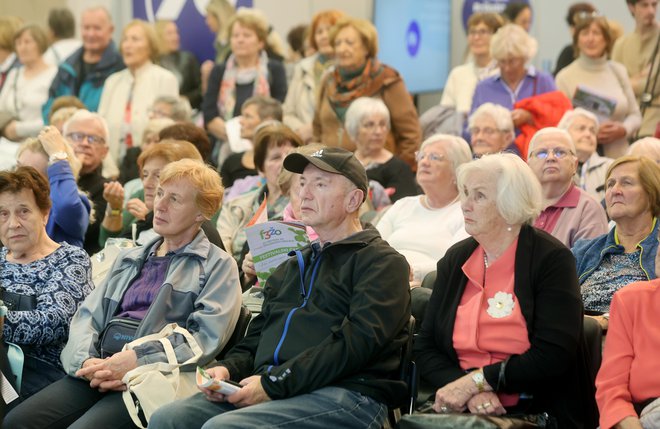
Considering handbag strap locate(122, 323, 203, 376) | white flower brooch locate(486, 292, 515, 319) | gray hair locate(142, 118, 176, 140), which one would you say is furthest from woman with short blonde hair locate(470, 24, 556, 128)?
handbag strap locate(122, 323, 203, 376)

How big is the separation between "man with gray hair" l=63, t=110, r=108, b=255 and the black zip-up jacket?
2334 mm

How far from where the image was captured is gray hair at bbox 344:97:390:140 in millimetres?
6559

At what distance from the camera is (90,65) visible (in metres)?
8.81

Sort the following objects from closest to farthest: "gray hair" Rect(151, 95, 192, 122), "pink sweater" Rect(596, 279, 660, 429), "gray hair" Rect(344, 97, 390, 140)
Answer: "pink sweater" Rect(596, 279, 660, 429)
"gray hair" Rect(344, 97, 390, 140)
"gray hair" Rect(151, 95, 192, 122)

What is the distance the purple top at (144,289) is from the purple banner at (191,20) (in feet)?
21.2

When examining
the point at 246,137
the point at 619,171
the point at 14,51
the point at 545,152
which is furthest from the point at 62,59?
the point at 619,171

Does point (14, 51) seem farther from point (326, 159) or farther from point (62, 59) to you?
point (326, 159)

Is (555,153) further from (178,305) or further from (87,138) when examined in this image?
(87,138)

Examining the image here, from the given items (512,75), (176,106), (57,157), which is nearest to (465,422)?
(57,157)

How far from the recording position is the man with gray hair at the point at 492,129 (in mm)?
6176

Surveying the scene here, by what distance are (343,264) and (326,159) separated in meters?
0.39

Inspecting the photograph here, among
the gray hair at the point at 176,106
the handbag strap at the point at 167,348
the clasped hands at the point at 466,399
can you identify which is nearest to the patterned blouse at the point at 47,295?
the handbag strap at the point at 167,348

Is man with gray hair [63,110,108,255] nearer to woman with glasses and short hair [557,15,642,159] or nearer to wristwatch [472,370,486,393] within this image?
wristwatch [472,370,486,393]

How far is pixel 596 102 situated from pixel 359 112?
1.61 m
